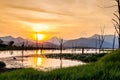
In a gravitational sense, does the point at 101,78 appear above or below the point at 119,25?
below

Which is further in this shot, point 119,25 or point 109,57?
point 119,25

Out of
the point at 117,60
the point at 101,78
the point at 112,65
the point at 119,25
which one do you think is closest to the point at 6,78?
the point at 101,78

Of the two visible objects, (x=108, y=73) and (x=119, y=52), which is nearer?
(x=108, y=73)

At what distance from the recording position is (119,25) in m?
52.2

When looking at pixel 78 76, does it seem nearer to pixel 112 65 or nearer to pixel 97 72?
pixel 97 72

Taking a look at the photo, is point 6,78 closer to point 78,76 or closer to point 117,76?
point 78,76

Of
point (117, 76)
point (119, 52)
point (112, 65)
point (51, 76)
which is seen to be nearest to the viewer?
point (117, 76)

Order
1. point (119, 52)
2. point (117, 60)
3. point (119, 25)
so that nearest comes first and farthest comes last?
point (117, 60)
point (119, 52)
point (119, 25)

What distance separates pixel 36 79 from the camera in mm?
19625

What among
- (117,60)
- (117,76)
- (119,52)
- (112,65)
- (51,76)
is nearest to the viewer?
(117,76)

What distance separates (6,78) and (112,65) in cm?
956

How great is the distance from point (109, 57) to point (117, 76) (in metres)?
9.57

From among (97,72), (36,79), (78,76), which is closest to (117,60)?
(97,72)

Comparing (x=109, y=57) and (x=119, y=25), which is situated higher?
(x=119, y=25)
